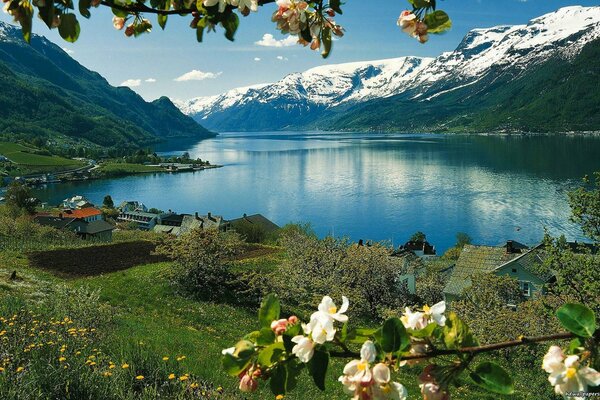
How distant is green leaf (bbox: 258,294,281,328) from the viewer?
66.2 inches

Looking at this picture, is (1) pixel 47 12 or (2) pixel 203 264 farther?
(2) pixel 203 264

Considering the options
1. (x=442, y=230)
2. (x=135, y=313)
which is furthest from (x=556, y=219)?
(x=135, y=313)

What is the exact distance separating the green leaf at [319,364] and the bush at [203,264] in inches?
806

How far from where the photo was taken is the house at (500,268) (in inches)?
1596

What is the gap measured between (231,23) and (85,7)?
593 mm

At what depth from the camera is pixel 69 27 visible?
69.3 inches

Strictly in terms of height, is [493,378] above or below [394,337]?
below

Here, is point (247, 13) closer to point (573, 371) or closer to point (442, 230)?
point (573, 371)

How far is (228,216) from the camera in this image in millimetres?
93562

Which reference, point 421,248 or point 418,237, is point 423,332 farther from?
point 418,237

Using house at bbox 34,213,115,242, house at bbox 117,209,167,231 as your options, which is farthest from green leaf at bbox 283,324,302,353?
house at bbox 117,209,167,231

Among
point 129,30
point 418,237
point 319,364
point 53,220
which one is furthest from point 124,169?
point 319,364

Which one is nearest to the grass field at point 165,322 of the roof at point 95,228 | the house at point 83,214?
the roof at point 95,228

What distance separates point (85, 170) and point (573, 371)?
7713 inches
